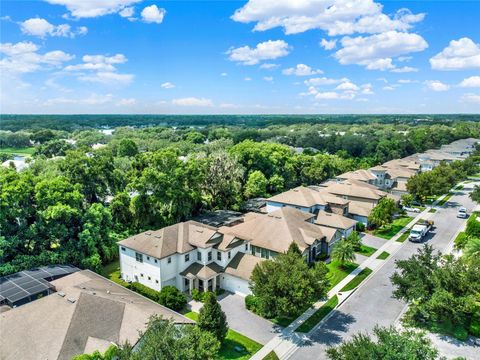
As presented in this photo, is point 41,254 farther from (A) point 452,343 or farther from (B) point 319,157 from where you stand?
(B) point 319,157

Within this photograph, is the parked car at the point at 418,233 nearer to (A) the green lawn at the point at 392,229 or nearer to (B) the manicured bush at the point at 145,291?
(A) the green lawn at the point at 392,229

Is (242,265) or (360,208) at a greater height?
(360,208)

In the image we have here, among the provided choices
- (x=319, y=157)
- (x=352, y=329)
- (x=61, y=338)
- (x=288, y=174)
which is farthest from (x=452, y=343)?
(x=319, y=157)

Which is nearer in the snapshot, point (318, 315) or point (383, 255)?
point (318, 315)

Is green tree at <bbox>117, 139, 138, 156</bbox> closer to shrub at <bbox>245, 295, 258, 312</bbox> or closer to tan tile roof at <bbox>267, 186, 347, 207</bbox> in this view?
tan tile roof at <bbox>267, 186, 347, 207</bbox>

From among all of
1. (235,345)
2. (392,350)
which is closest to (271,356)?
(235,345)

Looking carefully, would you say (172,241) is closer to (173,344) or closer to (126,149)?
(173,344)
